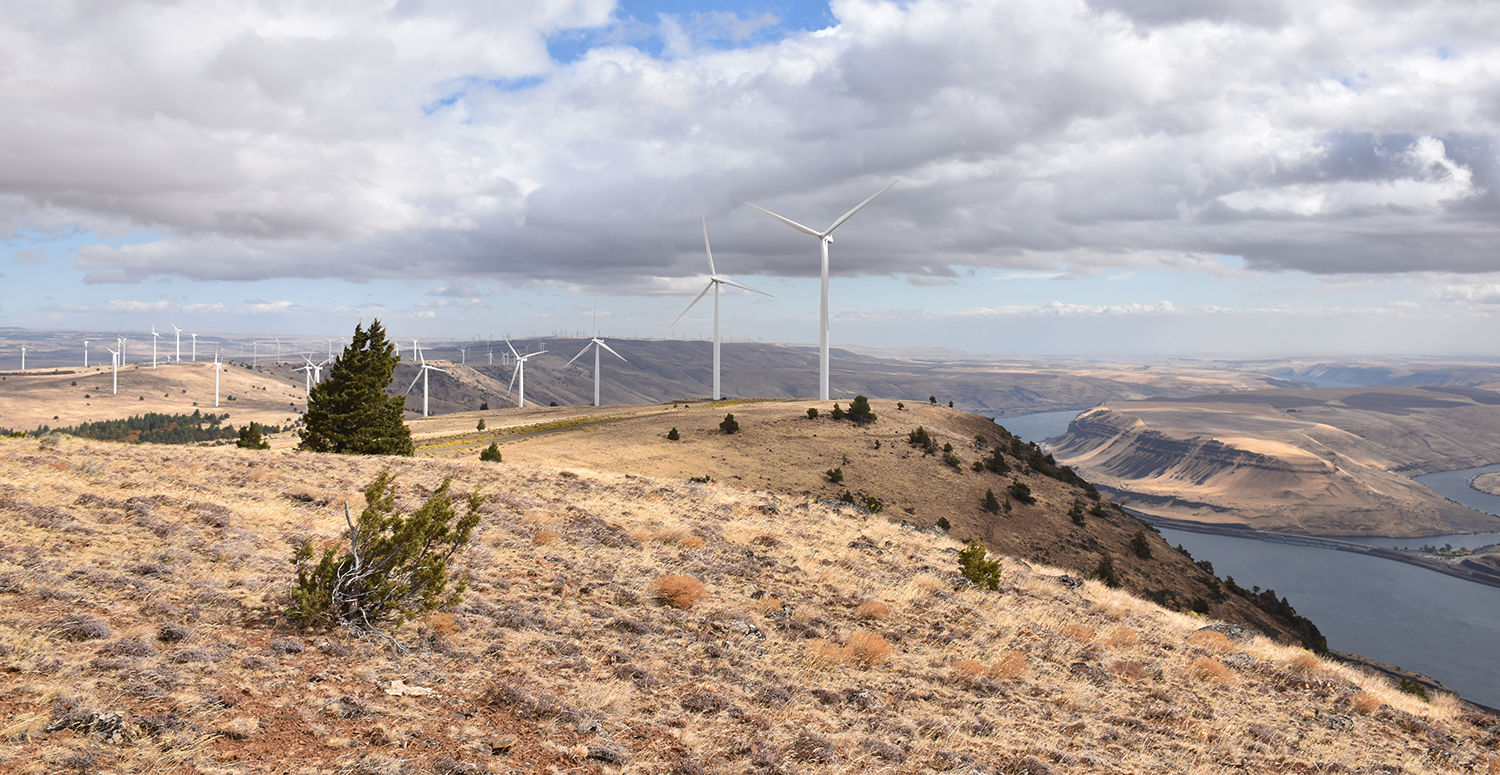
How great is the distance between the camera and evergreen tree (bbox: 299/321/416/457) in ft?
140

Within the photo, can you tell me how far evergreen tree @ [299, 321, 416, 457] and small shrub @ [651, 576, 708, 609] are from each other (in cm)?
2974

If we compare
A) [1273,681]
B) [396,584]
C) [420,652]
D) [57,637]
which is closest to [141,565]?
[57,637]

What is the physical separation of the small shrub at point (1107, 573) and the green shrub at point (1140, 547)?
7.83 metres

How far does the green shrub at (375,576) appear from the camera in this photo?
14.2 metres

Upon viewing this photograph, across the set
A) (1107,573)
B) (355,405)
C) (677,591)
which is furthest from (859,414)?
(677,591)

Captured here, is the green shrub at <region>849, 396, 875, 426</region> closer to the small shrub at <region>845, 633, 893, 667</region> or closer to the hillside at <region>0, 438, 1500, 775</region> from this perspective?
the hillside at <region>0, 438, 1500, 775</region>

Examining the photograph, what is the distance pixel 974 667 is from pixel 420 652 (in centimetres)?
1197

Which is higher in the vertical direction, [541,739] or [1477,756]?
[541,739]

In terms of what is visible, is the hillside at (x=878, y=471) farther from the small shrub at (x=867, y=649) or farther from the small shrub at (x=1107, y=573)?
the small shrub at (x=867, y=649)

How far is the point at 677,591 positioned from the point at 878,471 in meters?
50.3

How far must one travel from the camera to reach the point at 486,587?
18.2m

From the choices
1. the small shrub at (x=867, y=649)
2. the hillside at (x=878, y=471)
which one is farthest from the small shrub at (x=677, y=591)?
the hillside at (x=878, y=471)

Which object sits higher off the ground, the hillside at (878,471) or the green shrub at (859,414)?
the green shrub at (859,414)

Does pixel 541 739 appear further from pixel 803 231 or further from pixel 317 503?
pixel 803 231
